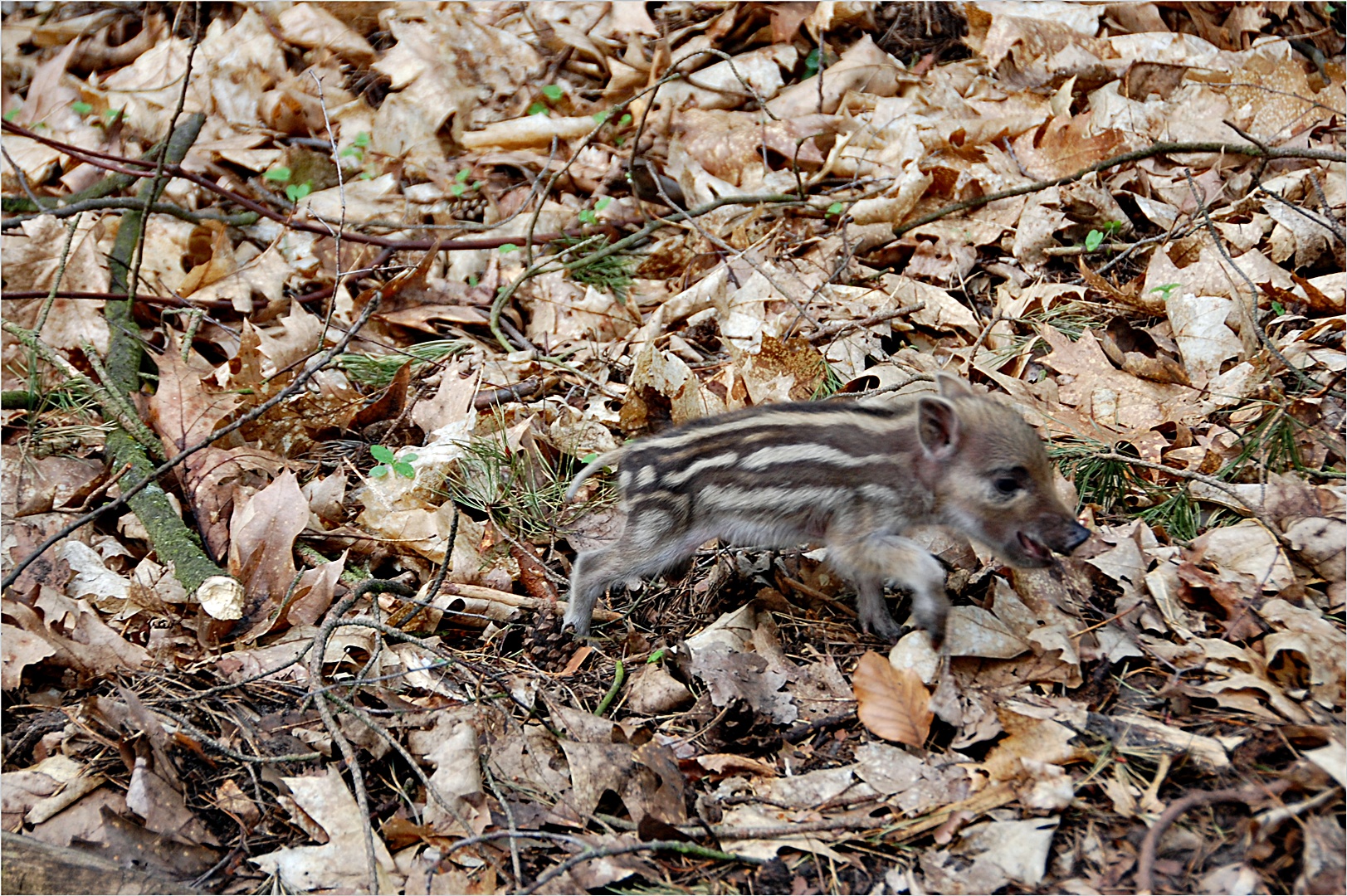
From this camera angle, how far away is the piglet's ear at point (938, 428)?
3938 mm

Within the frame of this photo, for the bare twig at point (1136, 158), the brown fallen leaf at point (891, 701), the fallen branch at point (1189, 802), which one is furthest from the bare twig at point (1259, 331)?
the brown fallen leaf at point (891, 701)

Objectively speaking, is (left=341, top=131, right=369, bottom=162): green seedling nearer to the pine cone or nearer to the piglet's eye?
the pine cone

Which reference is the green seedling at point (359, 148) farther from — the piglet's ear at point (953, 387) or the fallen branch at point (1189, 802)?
the fallen branch at point (1189, 802)

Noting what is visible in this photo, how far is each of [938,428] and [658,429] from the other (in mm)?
1749

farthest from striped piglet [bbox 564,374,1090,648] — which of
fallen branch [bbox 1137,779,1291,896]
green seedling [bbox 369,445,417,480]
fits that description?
fallen branch [bbox 1137,779,1291,896]

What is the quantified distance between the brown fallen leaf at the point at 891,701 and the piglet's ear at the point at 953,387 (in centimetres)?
113

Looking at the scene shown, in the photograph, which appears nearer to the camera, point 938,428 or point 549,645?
point 938,428

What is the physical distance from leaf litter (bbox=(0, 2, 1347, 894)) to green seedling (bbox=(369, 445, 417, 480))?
0.05 feet

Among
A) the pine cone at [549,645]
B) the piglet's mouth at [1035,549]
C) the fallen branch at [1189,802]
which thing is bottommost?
the pine cone at [549,645]

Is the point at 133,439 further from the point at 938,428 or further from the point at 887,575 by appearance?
the point at 938,428

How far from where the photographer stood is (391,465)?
16.2 ft

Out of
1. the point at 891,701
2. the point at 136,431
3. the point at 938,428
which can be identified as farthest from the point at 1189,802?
the point at 136,431

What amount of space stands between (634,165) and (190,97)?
376cm

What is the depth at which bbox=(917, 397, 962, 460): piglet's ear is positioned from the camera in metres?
3.94
